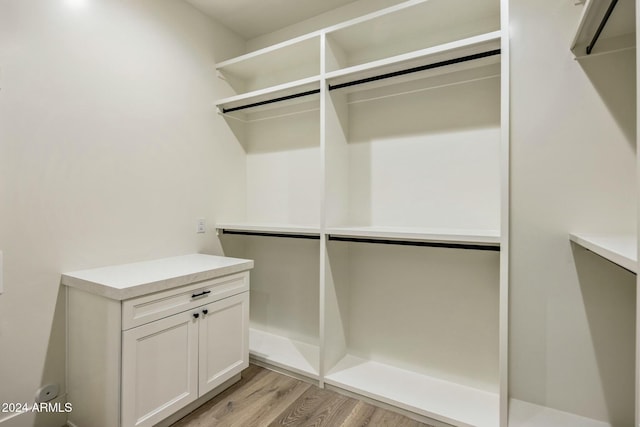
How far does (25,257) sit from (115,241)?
0.42 metres

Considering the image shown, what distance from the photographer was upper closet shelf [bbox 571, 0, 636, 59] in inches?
50.6

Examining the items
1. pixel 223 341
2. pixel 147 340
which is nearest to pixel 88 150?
pixel 147 340

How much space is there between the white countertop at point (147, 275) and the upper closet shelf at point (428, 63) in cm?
139

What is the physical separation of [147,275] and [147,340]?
1.09 ft

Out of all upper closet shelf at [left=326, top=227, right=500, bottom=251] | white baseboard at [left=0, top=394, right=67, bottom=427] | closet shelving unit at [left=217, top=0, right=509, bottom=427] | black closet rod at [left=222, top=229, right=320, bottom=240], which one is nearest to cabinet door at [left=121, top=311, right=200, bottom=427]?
white baseboard at [left=0, top=394, right=67, bottom=427]

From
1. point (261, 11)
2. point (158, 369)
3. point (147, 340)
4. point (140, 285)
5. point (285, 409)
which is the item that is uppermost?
point (261, 11)

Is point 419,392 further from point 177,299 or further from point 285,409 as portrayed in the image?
point 177,299

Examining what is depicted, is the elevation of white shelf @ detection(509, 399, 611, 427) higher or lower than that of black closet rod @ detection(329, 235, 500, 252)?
lower

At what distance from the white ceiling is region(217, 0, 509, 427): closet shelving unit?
0.36 metres

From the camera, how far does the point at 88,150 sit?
1.79 meters

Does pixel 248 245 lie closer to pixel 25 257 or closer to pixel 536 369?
pixel 25 257

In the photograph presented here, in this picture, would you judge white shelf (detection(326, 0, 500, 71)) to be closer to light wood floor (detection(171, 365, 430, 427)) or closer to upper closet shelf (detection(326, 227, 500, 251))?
upper closet shelf (detection(326, 227, 500, 251))

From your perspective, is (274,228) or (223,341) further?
(274,228)

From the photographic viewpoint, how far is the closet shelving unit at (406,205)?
1750 mm
